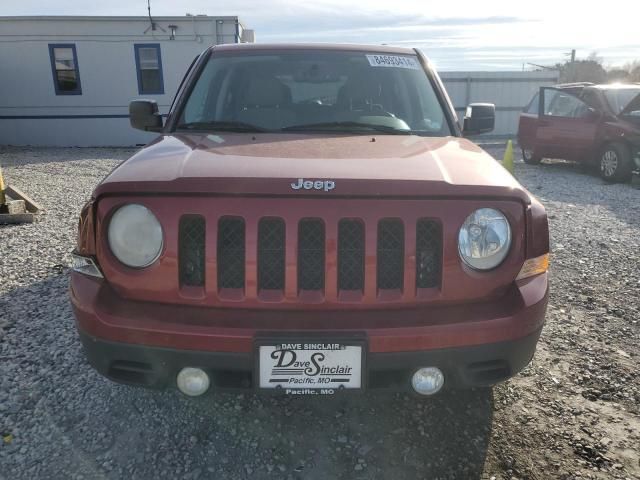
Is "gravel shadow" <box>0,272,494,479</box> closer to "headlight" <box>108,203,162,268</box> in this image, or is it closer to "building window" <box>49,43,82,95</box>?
"headlight" <box>108,203,162,268</box>

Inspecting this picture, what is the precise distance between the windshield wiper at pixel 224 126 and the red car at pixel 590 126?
8568 millimetres

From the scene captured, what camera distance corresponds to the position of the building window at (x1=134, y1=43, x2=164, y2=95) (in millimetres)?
15000

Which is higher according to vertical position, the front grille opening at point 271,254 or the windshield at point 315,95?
the windshield at point 315,95

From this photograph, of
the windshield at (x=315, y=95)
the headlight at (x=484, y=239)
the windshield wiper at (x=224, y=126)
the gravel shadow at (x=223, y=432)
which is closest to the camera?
the headlight at (x=484, y=239)

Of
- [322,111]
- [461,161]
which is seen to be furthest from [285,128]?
[461,161]

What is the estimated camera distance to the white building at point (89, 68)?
14734mm

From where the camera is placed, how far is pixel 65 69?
49.7 feet

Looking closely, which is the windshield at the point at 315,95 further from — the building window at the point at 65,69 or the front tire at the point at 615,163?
the building window at the point at 65,69

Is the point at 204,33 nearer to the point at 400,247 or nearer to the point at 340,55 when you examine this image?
the point at 340,55

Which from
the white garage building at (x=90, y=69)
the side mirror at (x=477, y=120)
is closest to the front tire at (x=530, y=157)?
the white garage building at (x=90, y=69)

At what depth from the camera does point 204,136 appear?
2826mm

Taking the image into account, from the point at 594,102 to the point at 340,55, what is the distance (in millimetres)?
8486

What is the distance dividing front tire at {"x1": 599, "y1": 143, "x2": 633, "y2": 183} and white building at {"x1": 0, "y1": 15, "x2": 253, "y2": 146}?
10094 millimetres

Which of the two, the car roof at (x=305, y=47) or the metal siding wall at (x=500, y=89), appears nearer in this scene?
the car roof at (x=305, y=47)
